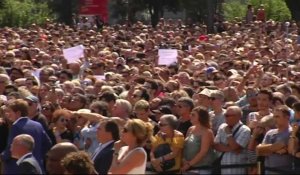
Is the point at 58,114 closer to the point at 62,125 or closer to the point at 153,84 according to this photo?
the point at 62,125

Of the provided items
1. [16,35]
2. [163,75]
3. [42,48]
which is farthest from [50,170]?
[16,35]

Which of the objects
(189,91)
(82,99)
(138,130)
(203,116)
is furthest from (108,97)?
(138,130)

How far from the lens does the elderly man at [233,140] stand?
1243 centimetres

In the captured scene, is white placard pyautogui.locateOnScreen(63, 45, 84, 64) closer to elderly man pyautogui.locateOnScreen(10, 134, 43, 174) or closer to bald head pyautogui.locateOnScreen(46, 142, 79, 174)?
elderly man pyautogui.locateOnScreen(10, 134, 43, 174)

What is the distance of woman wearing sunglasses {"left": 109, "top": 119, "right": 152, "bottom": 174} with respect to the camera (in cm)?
996

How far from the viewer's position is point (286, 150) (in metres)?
12.0

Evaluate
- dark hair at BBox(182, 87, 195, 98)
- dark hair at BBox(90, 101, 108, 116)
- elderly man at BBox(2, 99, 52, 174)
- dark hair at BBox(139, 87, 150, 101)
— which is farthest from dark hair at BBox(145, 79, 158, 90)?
Result: elderly man at BBox(2, 99, 52, 174)

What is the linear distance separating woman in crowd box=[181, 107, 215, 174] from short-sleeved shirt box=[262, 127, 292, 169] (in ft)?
2.23

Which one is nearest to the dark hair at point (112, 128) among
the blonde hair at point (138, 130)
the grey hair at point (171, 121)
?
the blonde hair at point (138, 130)

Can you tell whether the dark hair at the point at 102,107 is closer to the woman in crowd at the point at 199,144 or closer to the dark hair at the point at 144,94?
the woman in crowd at the point at 199,144

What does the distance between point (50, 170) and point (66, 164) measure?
77cm

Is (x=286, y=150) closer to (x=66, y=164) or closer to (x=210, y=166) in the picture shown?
(x=210, y=166)

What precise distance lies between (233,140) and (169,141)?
774 millimetres

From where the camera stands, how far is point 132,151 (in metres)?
10.2
